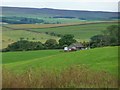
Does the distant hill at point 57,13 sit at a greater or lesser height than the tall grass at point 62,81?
greater

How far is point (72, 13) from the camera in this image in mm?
23594

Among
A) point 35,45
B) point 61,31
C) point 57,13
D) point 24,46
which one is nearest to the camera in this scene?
point 24,46

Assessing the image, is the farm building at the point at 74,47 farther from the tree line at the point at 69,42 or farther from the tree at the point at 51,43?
the tree at the point at 51,43

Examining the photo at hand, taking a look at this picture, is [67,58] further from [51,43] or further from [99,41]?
[99,41]

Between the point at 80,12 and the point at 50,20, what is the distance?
2.90 meters

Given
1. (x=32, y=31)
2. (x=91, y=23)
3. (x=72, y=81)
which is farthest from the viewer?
(x=91, y=23)

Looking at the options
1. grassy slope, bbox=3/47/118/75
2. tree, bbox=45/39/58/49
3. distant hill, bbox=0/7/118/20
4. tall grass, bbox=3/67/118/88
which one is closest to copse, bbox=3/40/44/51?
grassy slope, bbox=3/47/118/75

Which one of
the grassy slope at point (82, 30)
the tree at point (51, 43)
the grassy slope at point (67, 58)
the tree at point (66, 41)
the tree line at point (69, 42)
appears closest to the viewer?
the grassy slope at point (67, 58)

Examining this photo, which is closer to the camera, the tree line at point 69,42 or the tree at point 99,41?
the tree line at point 69,42

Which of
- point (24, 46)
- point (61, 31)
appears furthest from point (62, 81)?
point (61, 31)

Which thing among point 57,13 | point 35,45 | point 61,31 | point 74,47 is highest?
point 57,13

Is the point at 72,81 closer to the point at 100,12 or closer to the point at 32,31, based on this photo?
the point at 100,12

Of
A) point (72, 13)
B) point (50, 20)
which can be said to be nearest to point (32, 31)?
point (50, 20)

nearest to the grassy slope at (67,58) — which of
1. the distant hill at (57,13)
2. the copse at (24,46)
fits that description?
the copse at (24,46)
